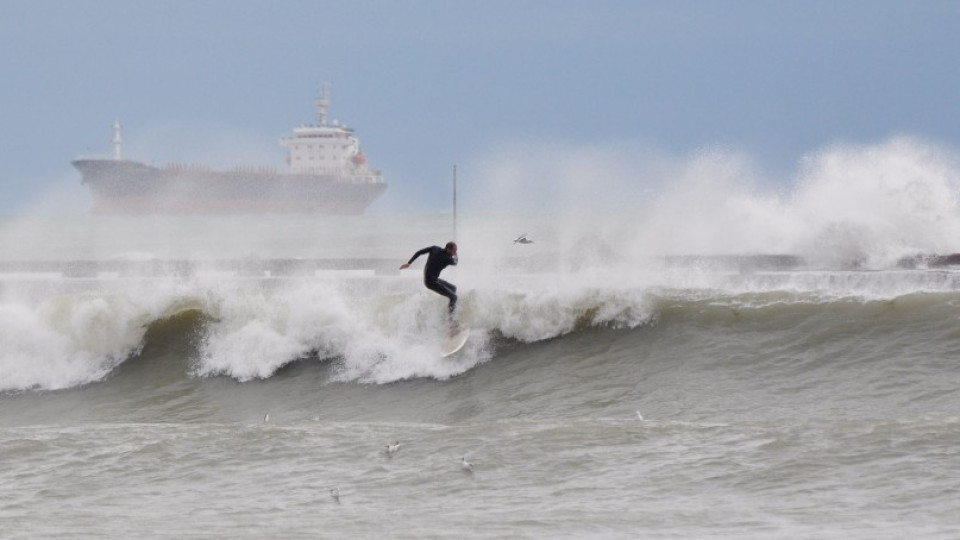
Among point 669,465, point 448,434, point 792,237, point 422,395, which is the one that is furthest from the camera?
point 792,237

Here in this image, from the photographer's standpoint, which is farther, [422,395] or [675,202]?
[675,202]

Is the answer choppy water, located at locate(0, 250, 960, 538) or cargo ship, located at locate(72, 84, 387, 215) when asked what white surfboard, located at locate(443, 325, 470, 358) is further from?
cargo ship, located at locate(72, 84, 387, 215)

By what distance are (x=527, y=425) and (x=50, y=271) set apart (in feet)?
47.8

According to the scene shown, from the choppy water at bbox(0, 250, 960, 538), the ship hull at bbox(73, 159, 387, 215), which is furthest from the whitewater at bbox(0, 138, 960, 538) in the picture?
the ship hull at bbox(73, 159, 387, 215)

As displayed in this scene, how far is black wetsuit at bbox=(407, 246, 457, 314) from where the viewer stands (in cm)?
1388

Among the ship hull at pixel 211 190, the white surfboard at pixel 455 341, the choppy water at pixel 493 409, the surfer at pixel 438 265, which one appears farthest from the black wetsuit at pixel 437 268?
the ship hull at pixel 211 190

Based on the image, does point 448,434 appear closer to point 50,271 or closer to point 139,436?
point 139,436

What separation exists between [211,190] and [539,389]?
106 metres

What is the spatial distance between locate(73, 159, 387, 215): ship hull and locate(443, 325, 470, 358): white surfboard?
342 ft

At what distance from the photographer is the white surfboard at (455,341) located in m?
13.9

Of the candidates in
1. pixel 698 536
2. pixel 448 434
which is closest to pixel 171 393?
pixel 448 434

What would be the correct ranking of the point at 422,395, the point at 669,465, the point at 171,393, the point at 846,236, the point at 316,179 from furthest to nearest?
the point at 316,179, the point at 846,236, the point at 171,393, the point at 422,395, the point at 669,465

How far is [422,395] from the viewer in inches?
508

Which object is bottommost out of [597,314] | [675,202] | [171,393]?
[171,393]
